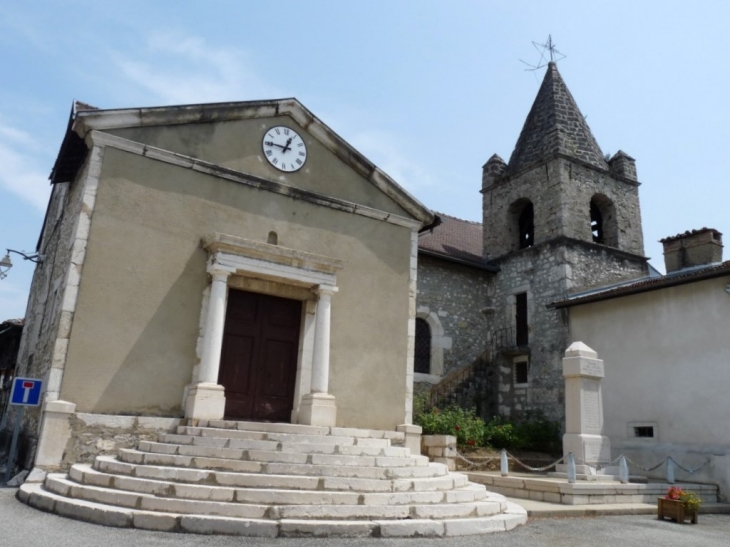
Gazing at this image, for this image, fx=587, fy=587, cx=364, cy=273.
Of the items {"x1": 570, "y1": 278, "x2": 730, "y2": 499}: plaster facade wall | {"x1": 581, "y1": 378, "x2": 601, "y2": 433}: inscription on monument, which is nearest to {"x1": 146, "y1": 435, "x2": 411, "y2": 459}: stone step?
{"x1": 581, "y1": 378, "x2": 601, "y2": 433}: inscription on monument

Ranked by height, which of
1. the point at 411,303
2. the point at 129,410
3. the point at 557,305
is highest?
the point at 557,305

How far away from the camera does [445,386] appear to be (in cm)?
1692

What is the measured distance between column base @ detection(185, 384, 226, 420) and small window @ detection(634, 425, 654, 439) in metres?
10.1

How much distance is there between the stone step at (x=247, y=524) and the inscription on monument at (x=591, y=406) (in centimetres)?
535

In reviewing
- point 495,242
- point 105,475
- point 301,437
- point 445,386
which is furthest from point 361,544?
point 495,242

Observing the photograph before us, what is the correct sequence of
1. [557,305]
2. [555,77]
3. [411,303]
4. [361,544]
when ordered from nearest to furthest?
1. [361,544]
2. [411,303]
3. [557,305]
4. [555,77]

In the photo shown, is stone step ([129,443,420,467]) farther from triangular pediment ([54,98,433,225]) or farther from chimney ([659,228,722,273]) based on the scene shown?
chimney ([659,228,722,273])

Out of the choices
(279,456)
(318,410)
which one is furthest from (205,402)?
(279,456)

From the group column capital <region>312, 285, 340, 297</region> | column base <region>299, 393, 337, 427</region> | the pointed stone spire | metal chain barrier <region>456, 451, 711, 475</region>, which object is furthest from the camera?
the pointed stone spire

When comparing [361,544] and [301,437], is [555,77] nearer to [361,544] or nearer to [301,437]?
[301,437]

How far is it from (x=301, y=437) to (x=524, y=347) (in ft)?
36.8

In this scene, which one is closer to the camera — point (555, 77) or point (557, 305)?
point (557, 305)

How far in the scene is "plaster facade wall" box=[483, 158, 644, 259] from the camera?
18.3 meters

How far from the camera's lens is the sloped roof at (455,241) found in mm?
18547
